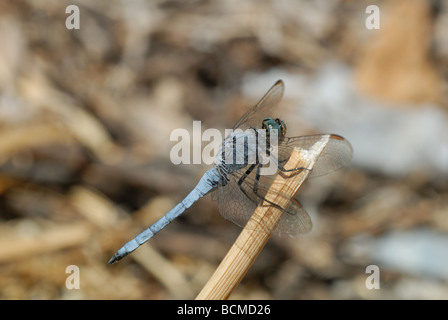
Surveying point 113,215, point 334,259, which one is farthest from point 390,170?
point 113,215

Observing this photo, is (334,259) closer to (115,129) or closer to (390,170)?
(390,170)

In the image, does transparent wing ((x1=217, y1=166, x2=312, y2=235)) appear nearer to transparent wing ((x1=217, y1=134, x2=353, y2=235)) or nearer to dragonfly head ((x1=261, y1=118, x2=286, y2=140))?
transparent wing ((x1=217, y1=134, x2=353, y2=235))

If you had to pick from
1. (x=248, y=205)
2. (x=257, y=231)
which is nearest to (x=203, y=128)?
(x=248, y=205)

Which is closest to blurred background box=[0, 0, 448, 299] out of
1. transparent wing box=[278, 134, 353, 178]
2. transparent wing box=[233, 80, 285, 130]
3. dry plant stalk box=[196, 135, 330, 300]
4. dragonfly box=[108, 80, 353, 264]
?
transparent wing box=[233, 80, 285, 130]

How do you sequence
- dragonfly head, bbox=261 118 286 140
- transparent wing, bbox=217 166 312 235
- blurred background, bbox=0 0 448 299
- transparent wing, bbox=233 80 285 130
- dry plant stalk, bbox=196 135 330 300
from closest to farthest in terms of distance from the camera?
dry plant stalk, bbox=196 135 330 300 < transparent wing, bbox=217 166 312 235 < dragonfly head, bbox=261 118 286 140 < transparent wing, bbox=233 80 285 130 < blurred background, bbox=0 0 448 299

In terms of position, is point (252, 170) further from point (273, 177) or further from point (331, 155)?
point (331, 155)
